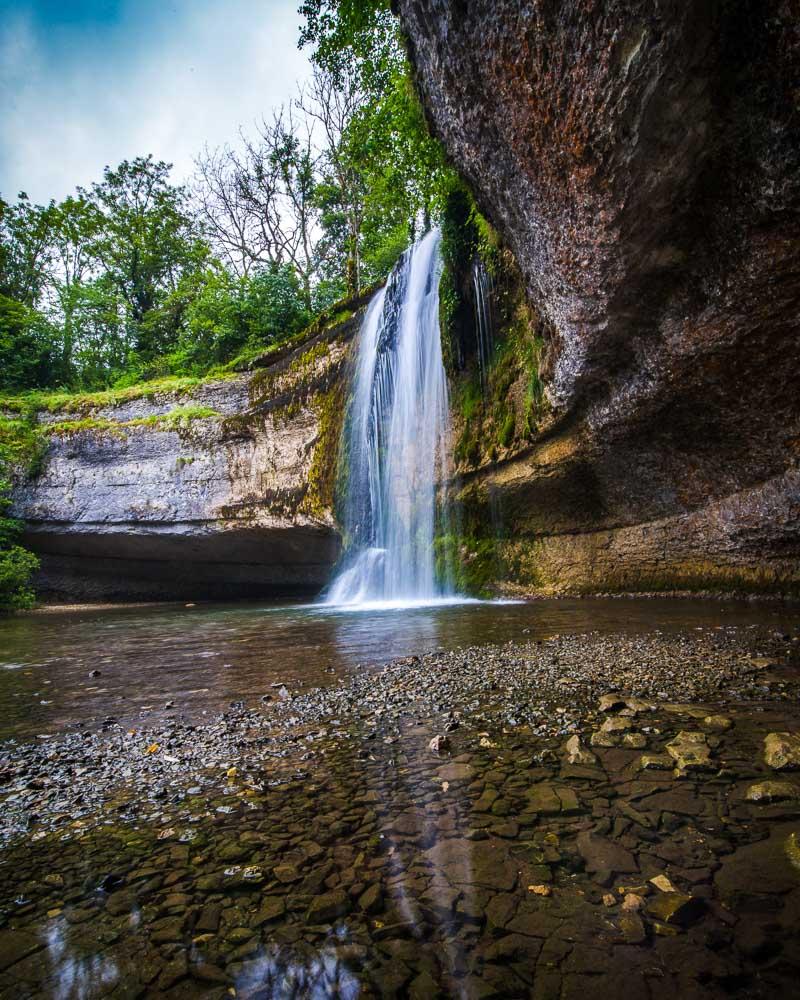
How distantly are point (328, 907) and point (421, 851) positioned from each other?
330 mm

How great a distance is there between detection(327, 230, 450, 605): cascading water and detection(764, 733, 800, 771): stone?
7936 millimetres

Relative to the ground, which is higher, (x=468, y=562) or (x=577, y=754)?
(x=468, y=562)

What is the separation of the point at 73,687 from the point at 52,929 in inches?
126

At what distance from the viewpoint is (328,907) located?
1292 mm

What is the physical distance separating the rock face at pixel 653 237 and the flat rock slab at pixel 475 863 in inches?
186

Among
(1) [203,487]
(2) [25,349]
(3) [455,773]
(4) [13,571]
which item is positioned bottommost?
(3) [455,773]

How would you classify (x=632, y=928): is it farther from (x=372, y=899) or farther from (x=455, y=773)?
(x=455, y=773)

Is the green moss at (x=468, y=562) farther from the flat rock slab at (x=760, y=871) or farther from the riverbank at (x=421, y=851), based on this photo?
the flat rock slab at (x=760, y=871)

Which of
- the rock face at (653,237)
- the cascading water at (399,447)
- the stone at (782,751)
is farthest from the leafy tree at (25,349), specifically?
the stone at (782,751)

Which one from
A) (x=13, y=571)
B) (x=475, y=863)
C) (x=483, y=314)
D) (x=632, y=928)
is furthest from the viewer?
(x=13, y=571)

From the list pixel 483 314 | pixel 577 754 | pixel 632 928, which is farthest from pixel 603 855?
pixel 483 314

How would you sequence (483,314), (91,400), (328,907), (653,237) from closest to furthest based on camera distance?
(328,907), (653,237), (483,314), (91,400)

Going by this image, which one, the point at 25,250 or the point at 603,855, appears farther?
the point at 25,250

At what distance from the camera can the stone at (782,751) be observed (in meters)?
1.85
